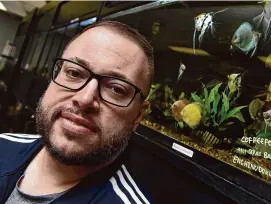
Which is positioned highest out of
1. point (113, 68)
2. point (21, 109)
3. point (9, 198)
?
point (113, 68)

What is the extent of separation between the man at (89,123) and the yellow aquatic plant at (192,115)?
0.41 m

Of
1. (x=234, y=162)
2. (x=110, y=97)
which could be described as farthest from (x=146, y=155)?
(x=110, y=97)

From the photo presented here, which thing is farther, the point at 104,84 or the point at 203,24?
the point at 203,24

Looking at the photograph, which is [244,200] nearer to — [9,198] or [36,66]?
[9,198]

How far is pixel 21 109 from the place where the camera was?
4742 millimetres

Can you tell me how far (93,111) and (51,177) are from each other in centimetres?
39

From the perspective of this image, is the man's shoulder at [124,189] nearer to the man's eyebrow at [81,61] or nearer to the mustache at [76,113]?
the mustache at [76,113]

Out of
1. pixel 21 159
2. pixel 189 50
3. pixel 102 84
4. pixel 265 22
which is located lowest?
pixel 21 159

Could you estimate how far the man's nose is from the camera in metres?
0.94

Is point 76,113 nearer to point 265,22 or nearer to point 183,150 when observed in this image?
point 183,150

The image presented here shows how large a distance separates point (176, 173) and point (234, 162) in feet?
1.40

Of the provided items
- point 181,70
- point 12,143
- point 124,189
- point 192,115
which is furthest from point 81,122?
point 181,70

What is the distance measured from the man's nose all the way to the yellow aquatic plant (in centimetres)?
69

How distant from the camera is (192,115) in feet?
4.76
